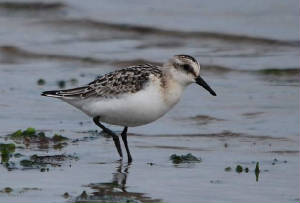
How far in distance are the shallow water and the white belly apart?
447mm

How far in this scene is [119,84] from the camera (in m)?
8.05

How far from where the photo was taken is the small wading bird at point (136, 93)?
25.8ft

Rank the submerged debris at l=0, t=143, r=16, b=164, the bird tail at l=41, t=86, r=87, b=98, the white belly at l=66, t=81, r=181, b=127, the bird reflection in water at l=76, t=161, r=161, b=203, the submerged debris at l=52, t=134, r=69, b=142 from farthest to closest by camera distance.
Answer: the submerged debris at l=52, t=134, r=69, b=142 → the bird tail at l=41, t=86, r=87, b=98 → the white belly at l=66, t=81, r=181, b=127 → the submerged debris at l=0, t=143, r=16, b=164 → the bird reflection in water at l=76, t=161, r=161, b=203

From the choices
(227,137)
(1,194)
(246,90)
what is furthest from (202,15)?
(1,194)

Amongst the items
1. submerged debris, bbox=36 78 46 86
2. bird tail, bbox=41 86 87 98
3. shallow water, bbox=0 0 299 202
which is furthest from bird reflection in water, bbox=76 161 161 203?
submerged debris, bbox=36 78 46 86

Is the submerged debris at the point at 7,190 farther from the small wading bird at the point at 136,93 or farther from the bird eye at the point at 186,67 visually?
the bird eye at the point at 186,67

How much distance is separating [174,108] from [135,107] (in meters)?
2.82

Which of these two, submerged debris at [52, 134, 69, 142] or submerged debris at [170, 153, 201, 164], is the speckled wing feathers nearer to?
submerged debris at [52, 134, 69, 142]

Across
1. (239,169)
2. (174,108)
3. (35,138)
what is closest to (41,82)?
(174,108)

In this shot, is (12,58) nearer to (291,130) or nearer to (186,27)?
(186,27)

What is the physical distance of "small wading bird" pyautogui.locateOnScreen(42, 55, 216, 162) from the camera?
309 inches

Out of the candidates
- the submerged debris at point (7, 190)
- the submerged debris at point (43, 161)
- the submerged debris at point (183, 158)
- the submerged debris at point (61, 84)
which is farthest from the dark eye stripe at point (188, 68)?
the submerged debris at point (61, 84)

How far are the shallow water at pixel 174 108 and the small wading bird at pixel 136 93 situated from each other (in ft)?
1.55

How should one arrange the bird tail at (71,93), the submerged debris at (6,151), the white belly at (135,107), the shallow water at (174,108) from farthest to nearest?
the bird tail at (71,93), the white belly at (135,107), the submerged debris at (6,151), the shallow water at (174,108)
